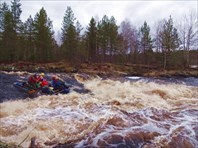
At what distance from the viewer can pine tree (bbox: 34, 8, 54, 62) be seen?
34.0 meters

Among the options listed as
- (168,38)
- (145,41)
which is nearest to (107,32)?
(145,41)

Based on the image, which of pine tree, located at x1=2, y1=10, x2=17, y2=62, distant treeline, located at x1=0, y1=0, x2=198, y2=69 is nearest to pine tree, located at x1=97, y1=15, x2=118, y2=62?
distant treeline, located at x1=0, y1=0, x2=198, y2=69

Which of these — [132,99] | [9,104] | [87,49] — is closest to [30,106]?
[9,104]

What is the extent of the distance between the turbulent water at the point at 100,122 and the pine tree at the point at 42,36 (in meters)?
25.1

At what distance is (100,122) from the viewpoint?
7293 millimetres

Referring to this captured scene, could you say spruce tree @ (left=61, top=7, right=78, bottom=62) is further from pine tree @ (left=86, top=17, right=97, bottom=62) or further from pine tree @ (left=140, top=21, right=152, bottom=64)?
pine tree @ (left=140, top=21, right=152, bottom=64)

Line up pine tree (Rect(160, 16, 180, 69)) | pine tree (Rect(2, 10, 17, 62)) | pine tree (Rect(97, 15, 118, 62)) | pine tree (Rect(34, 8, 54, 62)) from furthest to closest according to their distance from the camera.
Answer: pine tree (Rect(97, 15, 118, 62))
pine tree (Rect(34, 8, 54, 62))
pine tree (Rect(2, 10, 17, 62))
pine tree (Rect(160, 16, 180, 69))

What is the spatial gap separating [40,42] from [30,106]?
88.1 feet

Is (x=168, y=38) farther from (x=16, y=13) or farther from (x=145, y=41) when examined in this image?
(x=16, y=13)

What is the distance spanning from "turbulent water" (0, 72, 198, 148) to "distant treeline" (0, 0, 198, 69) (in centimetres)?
2117

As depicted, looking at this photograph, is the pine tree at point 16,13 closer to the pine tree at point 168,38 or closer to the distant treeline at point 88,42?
the distant treeline at point 88,42

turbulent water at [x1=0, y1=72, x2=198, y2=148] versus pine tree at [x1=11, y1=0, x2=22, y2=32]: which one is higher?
pine tree at [x1=11, y1=0, x2=22, y2=32]

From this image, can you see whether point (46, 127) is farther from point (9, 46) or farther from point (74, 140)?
point (9, 46)

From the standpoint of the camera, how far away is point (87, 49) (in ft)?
130
